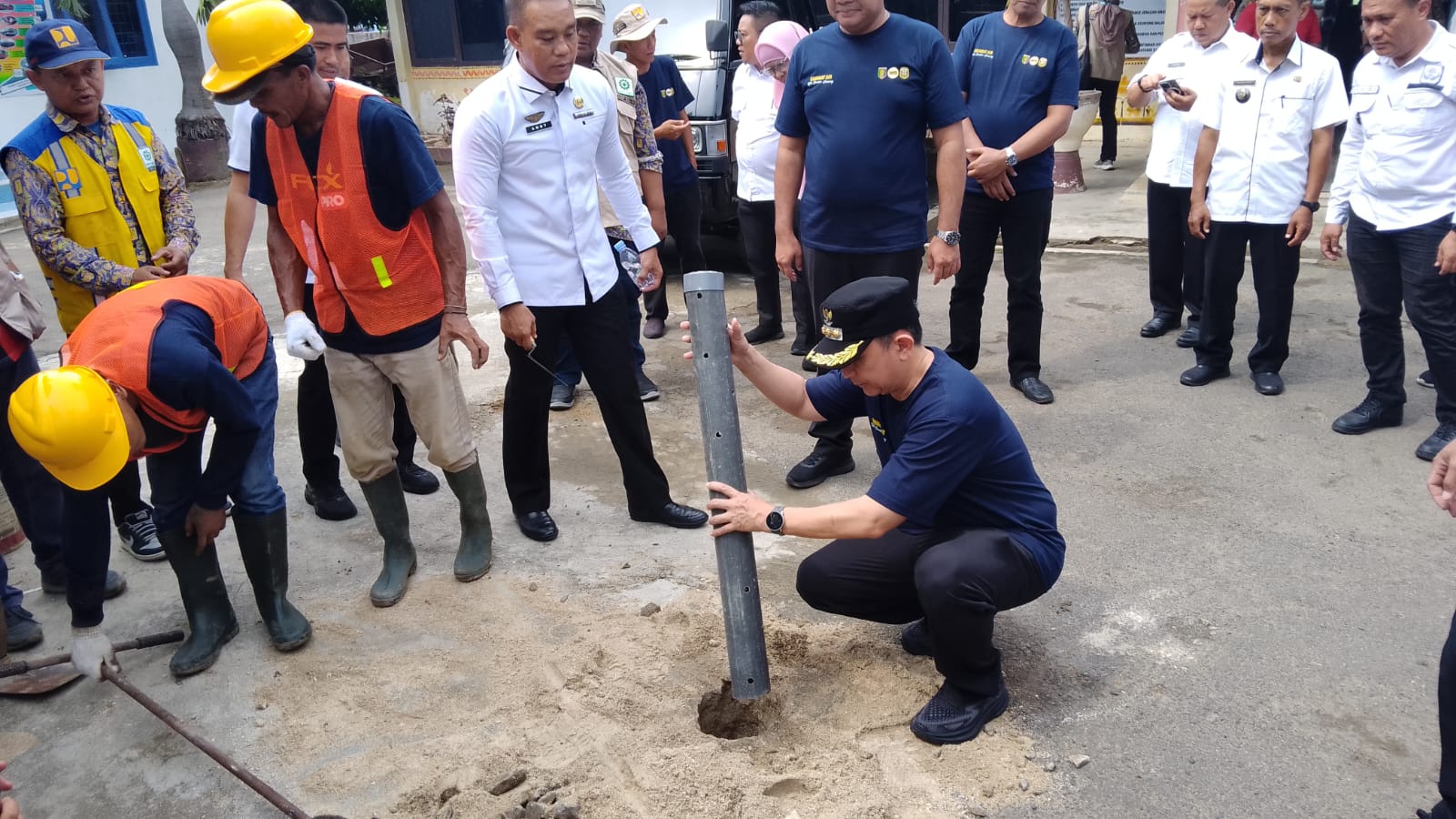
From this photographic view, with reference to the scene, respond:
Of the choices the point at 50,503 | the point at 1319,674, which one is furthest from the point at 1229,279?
the point at 50,503

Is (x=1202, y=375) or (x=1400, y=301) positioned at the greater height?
(x=1400, y=301)

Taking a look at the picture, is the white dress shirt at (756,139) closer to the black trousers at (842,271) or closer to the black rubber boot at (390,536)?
the black trousers at (842,271)

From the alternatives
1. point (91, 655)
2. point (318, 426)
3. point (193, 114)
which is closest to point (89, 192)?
point (318, 426)

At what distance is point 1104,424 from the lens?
16.7 feet

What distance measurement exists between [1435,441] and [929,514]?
2.99 m

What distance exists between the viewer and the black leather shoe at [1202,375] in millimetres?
5453

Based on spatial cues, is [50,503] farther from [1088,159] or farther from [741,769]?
[1088,159]

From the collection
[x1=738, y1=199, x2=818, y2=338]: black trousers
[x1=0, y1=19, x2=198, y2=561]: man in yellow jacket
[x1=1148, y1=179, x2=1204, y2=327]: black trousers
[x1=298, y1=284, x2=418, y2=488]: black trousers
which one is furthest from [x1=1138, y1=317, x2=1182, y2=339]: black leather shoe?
[x1=0, y1=19, x2=198, y2=561]: man in yellow jacket

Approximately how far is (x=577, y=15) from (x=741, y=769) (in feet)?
11.6

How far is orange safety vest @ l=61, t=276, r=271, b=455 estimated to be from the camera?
2.87m

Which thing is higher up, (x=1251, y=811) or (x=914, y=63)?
(x=914, y=63)

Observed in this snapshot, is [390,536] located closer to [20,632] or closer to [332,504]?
[332,504]

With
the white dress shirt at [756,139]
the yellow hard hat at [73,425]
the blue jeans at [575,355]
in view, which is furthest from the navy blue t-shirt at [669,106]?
the yellow hard hat at [73,425]

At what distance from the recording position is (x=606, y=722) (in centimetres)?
303
